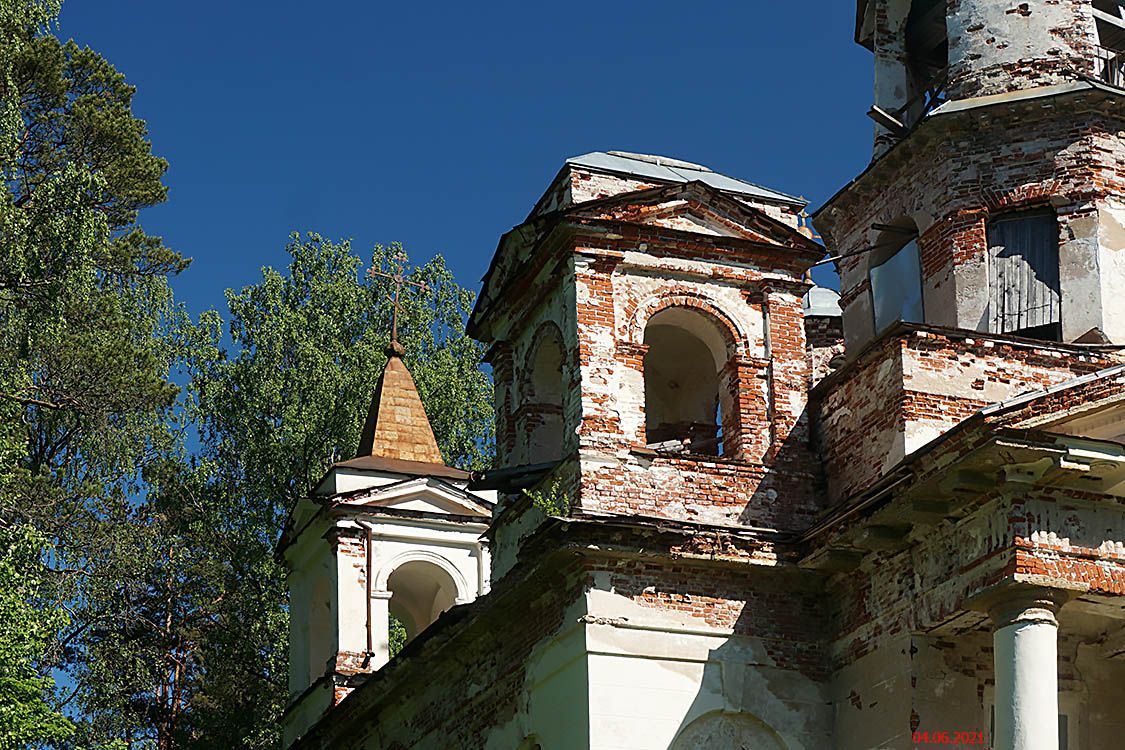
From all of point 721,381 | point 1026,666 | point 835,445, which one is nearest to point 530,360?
point 721,381

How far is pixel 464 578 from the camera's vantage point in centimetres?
2212

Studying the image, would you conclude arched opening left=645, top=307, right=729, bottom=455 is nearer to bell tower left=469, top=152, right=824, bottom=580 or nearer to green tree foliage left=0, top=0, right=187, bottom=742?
bell tower left=469, top=152, right=824, bottom=580

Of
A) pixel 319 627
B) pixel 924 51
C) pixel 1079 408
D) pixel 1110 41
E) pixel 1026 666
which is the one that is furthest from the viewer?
pixel 319 627

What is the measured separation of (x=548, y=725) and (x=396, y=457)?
890cm

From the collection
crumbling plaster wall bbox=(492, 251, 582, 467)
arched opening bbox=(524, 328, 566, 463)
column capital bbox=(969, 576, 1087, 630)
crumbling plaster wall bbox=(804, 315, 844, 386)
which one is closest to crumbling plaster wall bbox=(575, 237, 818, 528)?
crumbling plaster wall bbox=(492, 251, 582, 467)

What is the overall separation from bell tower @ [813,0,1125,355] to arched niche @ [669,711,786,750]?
4107mm

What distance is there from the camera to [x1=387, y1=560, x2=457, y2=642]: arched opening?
72.9ft

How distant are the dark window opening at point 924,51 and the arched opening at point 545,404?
168 inches

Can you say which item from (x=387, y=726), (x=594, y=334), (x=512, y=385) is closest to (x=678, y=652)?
(x=594, y=334)

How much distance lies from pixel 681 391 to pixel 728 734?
170 inches

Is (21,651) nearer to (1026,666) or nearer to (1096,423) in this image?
(1026,666)

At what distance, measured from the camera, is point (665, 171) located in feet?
55.9

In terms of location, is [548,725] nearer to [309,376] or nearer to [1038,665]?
[1038,665]

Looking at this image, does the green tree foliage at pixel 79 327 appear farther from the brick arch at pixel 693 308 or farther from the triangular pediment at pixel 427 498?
the brick arch at pixel 693 308
